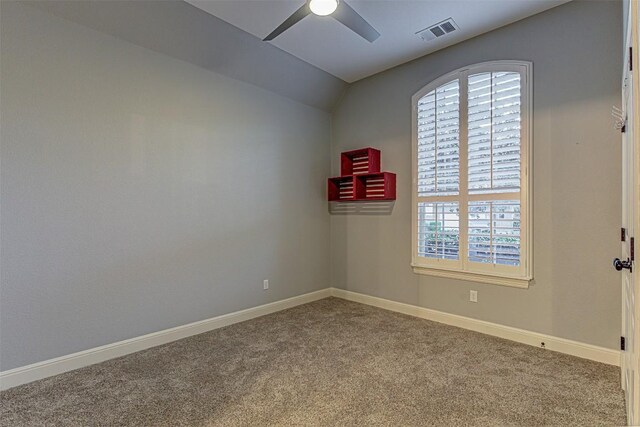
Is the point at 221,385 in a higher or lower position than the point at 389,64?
lower

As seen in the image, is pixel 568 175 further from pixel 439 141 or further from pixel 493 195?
pixel 439 141

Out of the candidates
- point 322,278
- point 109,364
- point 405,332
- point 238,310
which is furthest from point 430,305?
point 109,364

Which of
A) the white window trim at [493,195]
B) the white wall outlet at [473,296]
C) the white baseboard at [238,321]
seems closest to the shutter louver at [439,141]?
the white window trim at [493,195]

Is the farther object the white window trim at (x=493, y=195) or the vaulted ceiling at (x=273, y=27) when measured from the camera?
the white window trim at (x=493, y=195)

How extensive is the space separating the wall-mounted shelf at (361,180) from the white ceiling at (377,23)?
1.14 meters

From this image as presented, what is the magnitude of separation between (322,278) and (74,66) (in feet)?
11.8

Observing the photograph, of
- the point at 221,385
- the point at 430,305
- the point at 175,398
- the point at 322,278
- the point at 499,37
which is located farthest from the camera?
the point at 322,278

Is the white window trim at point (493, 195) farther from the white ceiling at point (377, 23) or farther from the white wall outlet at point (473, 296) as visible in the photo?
the white ceiling at point (377, 23)

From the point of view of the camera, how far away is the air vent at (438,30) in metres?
3.07

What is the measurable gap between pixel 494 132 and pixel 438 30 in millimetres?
1136

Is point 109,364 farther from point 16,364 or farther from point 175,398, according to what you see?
point 175,398

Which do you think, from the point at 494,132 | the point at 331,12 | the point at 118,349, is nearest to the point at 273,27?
the point at 331,12

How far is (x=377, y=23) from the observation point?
307cm

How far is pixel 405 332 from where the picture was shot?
10.9ft
